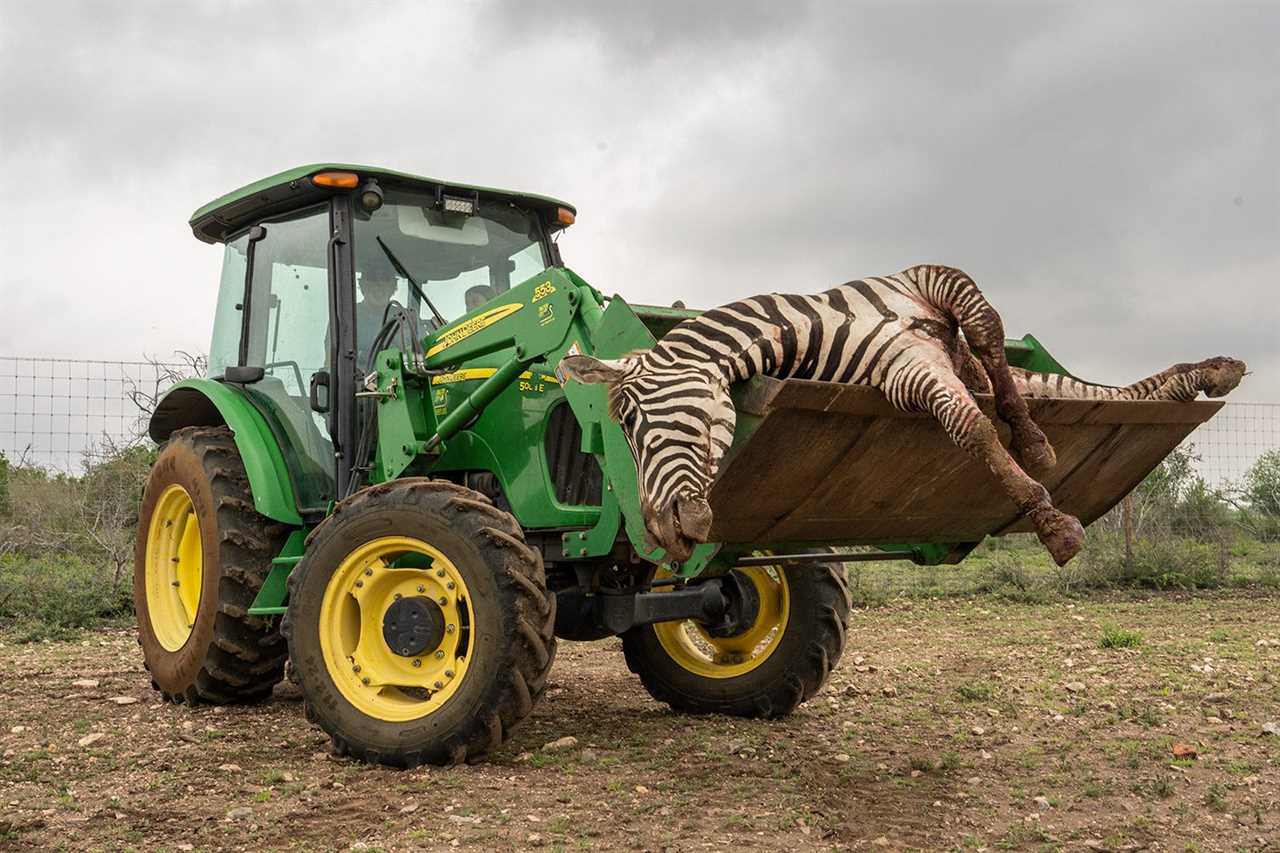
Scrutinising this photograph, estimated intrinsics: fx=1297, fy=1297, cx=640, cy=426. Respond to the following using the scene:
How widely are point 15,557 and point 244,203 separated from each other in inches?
277

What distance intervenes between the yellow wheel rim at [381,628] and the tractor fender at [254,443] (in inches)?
41.7

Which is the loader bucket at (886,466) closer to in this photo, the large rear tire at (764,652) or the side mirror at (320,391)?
the large rear tire at (764,652)

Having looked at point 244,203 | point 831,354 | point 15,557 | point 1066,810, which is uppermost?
point 244,203

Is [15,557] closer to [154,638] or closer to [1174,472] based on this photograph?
[154,638]

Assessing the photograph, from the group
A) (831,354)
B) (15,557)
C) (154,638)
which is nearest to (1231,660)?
(831,354)

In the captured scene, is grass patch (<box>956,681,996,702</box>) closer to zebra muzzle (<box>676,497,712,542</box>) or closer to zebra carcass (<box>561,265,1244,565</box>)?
zebra carcass (<box>561,265,1244,565</box>)

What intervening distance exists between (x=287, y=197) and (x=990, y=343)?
3.81 metres

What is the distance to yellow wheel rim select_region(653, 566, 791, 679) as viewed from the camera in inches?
266

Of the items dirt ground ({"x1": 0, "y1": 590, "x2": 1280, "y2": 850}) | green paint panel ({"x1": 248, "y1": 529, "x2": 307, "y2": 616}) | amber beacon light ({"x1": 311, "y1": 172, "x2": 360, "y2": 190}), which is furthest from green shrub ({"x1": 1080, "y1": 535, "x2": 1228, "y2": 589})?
amber beacon light ({"x1": 311, "y1": 172, "x2": 360, "y2": 190})

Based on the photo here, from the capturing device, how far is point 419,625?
5.35m

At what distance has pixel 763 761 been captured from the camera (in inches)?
219

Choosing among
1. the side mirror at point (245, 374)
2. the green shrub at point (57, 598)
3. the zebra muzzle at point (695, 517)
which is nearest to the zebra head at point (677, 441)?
the zebra muzzle at point (695, 517)

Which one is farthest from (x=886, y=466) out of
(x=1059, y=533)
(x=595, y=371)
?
(x=595, y=371)

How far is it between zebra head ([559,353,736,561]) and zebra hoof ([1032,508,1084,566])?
111cm
